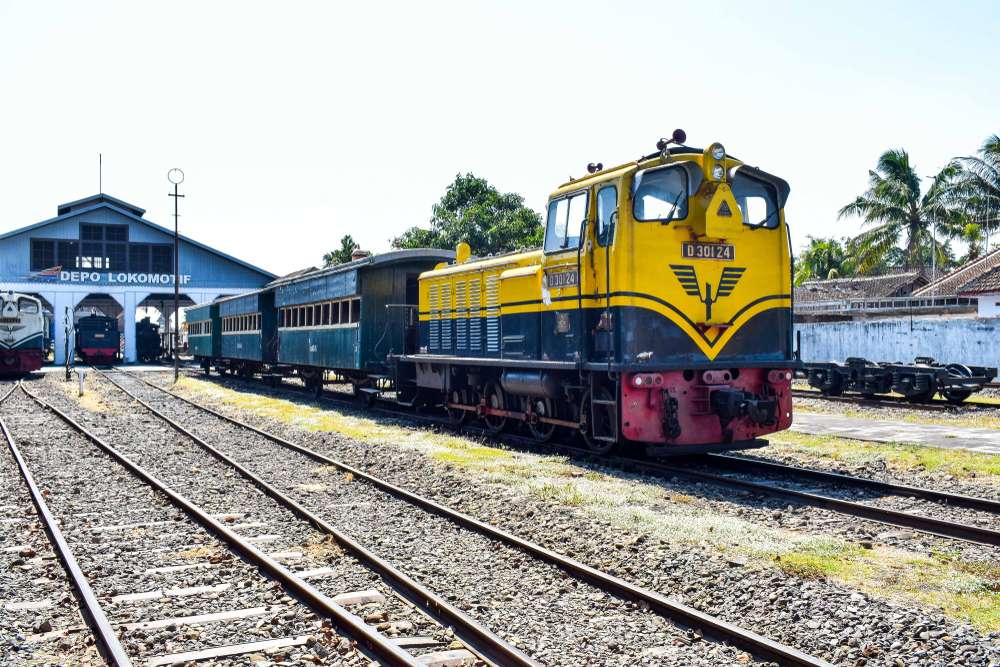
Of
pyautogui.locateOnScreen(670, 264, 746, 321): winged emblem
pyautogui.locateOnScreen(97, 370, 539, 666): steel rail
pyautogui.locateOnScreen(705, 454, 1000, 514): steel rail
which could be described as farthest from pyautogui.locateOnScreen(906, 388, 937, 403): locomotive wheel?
pyautogui.locateOnScreen(97, 370, 539, 666): steel rail

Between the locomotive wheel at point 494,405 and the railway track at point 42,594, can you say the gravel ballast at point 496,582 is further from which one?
the locomotive wheel at point 494,405

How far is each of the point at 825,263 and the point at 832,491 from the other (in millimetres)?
63900

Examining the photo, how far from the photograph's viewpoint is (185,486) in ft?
34.1

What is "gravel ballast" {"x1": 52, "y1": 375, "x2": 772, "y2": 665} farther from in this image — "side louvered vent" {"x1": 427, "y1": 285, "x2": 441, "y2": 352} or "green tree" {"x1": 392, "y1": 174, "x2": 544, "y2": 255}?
"green tree" {"x1": 392, "y1": 174, "x2": 544, "y2": 255}

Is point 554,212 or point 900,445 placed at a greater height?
point 554,212

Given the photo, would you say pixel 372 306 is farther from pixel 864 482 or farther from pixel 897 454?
pixel 864 482

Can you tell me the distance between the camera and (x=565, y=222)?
1175 cm

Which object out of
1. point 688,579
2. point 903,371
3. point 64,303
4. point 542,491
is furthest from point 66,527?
point 64,303

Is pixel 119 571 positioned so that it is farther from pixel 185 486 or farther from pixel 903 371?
pixel 903 371

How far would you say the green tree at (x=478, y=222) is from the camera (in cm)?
5175

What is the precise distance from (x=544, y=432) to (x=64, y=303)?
1796 inches

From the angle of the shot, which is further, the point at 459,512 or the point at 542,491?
the point at 542,491

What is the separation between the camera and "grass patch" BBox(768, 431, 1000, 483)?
10.6 m

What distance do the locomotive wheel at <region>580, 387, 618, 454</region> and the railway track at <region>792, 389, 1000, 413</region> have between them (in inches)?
370
